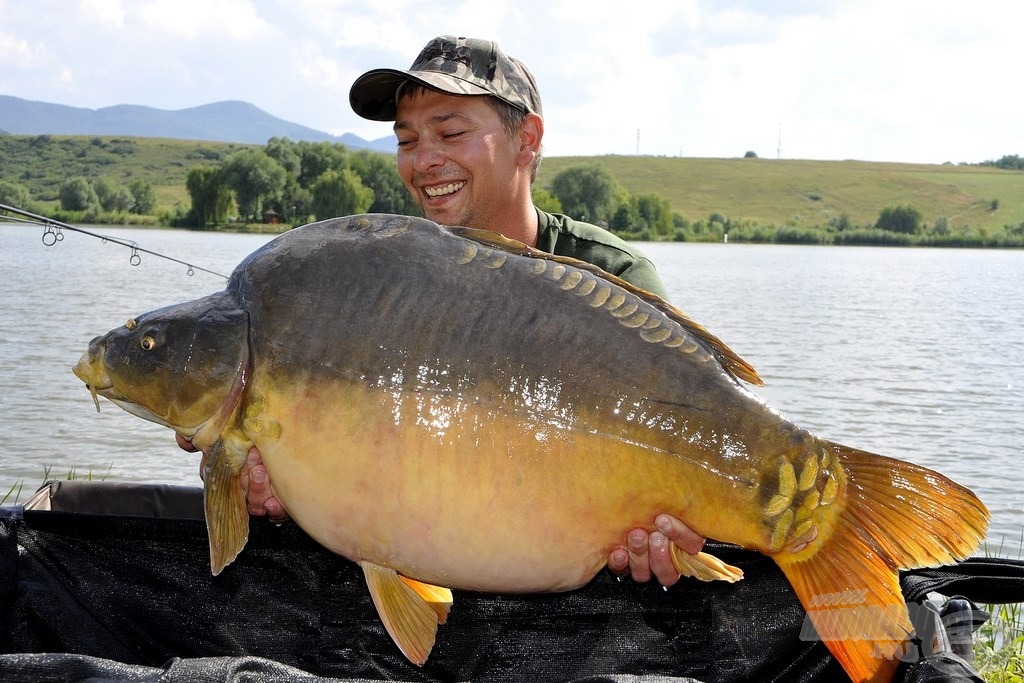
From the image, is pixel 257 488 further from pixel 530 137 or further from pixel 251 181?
pixel 251 181

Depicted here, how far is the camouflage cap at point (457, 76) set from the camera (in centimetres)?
246

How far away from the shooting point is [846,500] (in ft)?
4.92

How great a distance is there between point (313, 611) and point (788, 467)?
2.99 feet

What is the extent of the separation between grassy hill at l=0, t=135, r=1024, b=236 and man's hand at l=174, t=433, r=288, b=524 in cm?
5271

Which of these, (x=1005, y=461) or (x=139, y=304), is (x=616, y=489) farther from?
(x=139, y=304)

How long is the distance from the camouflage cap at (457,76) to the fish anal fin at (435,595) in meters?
1.27

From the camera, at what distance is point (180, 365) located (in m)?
1.62

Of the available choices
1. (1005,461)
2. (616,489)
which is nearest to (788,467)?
(616,489)

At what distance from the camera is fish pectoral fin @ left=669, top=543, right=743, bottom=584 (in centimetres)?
160

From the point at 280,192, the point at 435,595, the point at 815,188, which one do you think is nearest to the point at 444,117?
the point at 435,595

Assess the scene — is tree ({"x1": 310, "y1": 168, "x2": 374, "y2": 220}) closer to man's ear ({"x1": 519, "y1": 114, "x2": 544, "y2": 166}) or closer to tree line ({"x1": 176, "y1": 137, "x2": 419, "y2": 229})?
tree line ({"x1": 176, "y1": 137, "x2": 419, "y2": 229})

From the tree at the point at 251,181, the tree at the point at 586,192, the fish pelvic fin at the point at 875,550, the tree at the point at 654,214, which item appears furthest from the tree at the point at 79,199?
the fish pelvic fin at the point at 875,550

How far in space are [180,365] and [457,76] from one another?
3.93ft

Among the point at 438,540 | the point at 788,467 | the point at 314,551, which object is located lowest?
the point at 314,551
